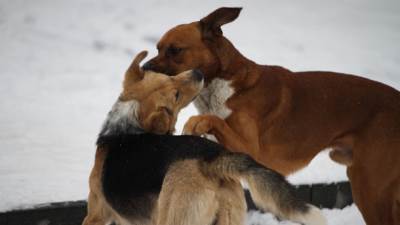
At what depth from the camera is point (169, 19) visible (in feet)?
43.7

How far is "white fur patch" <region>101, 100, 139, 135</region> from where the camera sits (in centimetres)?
466

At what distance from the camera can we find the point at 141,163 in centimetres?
425

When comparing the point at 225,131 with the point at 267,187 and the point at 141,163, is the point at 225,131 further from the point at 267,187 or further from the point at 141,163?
the point at 267,187

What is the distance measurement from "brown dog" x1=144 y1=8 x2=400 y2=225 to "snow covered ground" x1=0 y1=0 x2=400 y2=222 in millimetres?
1160

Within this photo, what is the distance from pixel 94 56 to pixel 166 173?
7.91 metres

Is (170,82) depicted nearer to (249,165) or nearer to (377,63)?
(249,165)

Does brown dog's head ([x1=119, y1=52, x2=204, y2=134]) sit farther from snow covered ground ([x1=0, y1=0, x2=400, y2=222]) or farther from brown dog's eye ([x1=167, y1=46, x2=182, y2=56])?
snow covered ground ([x1=0, y1=0, x2=400, y2=222])

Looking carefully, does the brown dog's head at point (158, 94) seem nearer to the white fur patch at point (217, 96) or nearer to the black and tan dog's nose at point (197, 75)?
the black and tan dog's nose at point (197, 75)

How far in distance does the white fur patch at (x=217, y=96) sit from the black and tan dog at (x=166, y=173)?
458 millimetres

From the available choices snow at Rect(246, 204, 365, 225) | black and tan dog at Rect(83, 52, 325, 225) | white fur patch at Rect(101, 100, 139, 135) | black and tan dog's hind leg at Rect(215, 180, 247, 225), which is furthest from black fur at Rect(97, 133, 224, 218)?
snow at Rect(246, 204, 365, 225)

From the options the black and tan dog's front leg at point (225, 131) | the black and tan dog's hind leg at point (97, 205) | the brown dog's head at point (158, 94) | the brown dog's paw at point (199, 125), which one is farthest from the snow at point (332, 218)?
the black and tan dog's hind leg at point (97, 205)

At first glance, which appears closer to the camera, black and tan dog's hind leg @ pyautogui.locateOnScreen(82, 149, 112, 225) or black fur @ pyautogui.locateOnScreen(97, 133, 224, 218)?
black fur @ pyautogui.locateOnScreen(97, 133, 224, 218)

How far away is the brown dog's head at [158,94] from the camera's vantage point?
4.68m

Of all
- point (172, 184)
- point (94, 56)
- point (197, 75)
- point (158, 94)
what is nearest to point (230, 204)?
point (172, 184)
